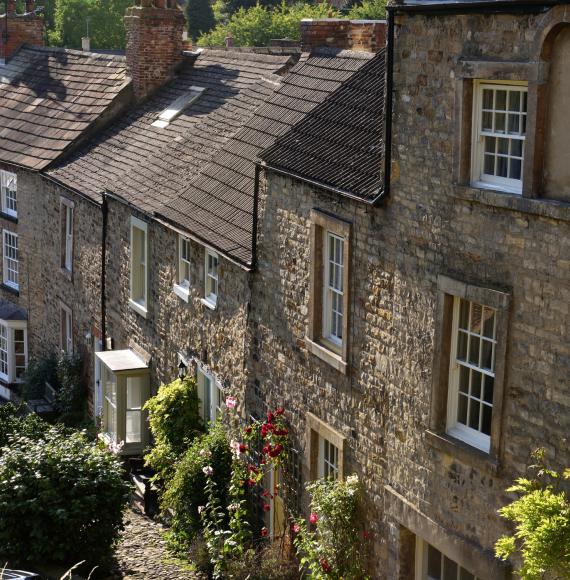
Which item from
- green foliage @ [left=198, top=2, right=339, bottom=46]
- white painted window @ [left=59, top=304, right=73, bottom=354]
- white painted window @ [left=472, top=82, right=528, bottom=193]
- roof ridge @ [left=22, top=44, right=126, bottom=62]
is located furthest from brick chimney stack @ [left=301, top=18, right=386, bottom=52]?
green foliage @ [left=198, top=2, right=339, bottom=46]

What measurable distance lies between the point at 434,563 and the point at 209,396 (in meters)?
7.36

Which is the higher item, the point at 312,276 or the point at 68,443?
the point at 312,276

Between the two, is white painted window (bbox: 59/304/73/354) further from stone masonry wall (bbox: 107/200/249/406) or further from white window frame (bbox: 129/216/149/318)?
white window frame (bbox: 129/216/149/318)

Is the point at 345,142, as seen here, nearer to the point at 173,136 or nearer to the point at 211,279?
the point at 211,279

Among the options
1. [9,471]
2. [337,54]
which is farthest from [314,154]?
[9,471]

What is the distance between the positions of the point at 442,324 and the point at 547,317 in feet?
5.21

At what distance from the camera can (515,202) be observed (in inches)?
418

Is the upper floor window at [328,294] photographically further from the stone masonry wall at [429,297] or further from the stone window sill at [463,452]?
the stone window sill at [463,452]

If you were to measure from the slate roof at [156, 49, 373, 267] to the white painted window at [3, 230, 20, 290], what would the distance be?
10979mm

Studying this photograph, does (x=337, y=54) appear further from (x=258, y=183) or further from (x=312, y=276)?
(x=312, y=276)

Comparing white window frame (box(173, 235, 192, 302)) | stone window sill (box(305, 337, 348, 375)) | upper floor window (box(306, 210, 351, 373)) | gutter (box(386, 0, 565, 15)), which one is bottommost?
white window frame (box(173, 235, 192, 302))

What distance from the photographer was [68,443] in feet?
56.9

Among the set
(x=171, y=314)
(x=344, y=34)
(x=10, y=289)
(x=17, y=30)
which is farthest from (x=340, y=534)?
(x=17, y=30)

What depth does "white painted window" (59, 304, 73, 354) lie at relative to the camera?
27.0 m
